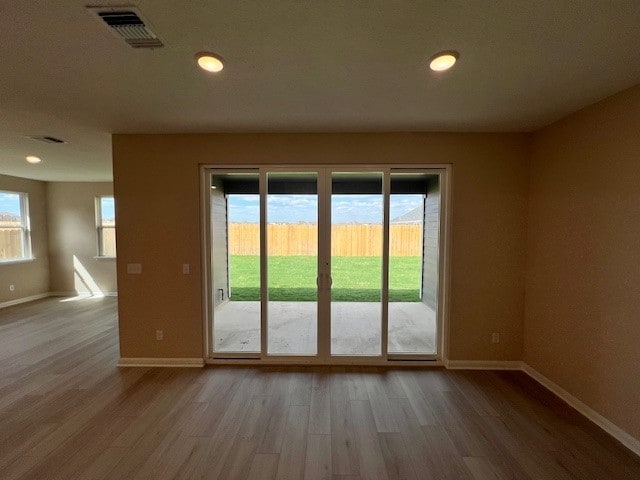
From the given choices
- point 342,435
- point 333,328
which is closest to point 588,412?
point 342,435

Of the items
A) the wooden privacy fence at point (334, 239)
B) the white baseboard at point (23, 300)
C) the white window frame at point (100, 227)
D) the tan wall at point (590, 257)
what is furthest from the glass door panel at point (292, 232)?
the white baseboard at point (23, 300)

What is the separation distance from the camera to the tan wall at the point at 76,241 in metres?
6.04

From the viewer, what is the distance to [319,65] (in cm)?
172

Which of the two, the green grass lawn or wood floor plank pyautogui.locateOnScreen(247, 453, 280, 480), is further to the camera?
the green grass lawn

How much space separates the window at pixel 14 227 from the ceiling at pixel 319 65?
13.4 ft

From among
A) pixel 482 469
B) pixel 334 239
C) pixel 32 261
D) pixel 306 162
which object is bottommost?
pixel 482 469

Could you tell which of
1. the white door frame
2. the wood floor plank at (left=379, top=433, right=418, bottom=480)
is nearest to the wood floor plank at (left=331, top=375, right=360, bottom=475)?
the wood floor plank at (left=379, top=433, right=418, bottom=480)

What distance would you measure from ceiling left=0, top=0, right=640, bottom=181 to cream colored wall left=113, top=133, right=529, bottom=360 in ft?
0.68

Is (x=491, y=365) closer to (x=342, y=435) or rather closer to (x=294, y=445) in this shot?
(x=342, y=435)

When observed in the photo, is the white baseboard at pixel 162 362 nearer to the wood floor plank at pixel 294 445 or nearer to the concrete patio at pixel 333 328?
the concrete patio at pixel 333 328

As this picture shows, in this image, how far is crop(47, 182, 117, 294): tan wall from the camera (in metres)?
6.04

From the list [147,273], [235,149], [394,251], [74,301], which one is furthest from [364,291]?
[74,301]

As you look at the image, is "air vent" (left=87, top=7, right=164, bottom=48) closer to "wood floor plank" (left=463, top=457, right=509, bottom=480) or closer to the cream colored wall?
the cream colored wall

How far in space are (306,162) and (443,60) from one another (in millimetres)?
1594
